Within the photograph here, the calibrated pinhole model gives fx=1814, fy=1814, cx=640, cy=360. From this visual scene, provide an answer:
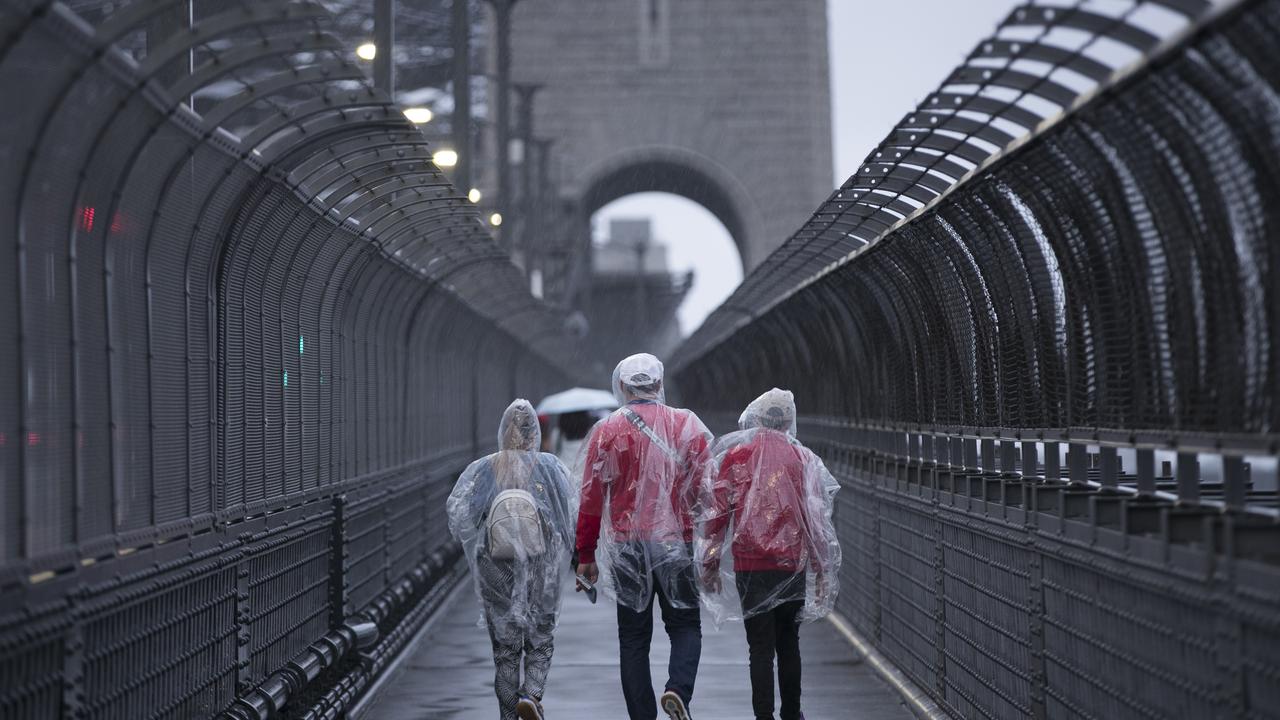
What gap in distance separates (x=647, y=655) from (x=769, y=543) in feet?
2.54

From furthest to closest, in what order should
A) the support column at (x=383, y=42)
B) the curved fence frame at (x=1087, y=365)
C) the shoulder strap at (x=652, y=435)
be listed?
the support column at (x=383, y=42) → the shoulder strap at (x=652, y=435) → the curved fence frame at (x=1087, y=365)

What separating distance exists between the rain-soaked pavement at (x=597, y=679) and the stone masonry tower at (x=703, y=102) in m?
41.1

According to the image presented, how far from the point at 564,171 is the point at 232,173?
47851mm

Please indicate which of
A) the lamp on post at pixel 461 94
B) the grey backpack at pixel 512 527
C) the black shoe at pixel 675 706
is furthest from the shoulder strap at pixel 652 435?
the lamp on post at pixel 461 94

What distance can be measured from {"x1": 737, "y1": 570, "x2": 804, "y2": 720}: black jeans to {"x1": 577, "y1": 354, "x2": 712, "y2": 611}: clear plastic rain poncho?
0.30m

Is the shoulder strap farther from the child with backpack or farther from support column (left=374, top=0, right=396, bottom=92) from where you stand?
support column (left=374, top=0, right=396, bottom=92)

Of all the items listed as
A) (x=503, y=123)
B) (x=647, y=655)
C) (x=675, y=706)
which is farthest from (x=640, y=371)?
(x=503, y=123)

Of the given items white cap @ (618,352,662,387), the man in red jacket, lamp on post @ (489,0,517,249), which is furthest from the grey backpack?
lamp on post @ (489,0,517,249)

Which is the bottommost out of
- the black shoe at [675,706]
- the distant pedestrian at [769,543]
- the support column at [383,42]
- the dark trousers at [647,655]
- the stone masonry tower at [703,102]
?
the black shoe at [675,706]

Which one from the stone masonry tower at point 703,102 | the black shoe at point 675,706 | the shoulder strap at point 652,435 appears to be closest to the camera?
the black shoe at point 675,706

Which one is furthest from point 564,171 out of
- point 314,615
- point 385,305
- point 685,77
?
point 314,615

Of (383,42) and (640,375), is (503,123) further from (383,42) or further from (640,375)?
(640,375)

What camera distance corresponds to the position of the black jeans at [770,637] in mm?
8312

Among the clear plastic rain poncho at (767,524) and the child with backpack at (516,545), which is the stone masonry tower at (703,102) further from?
the clear plastic rain poncho at (767,524)
